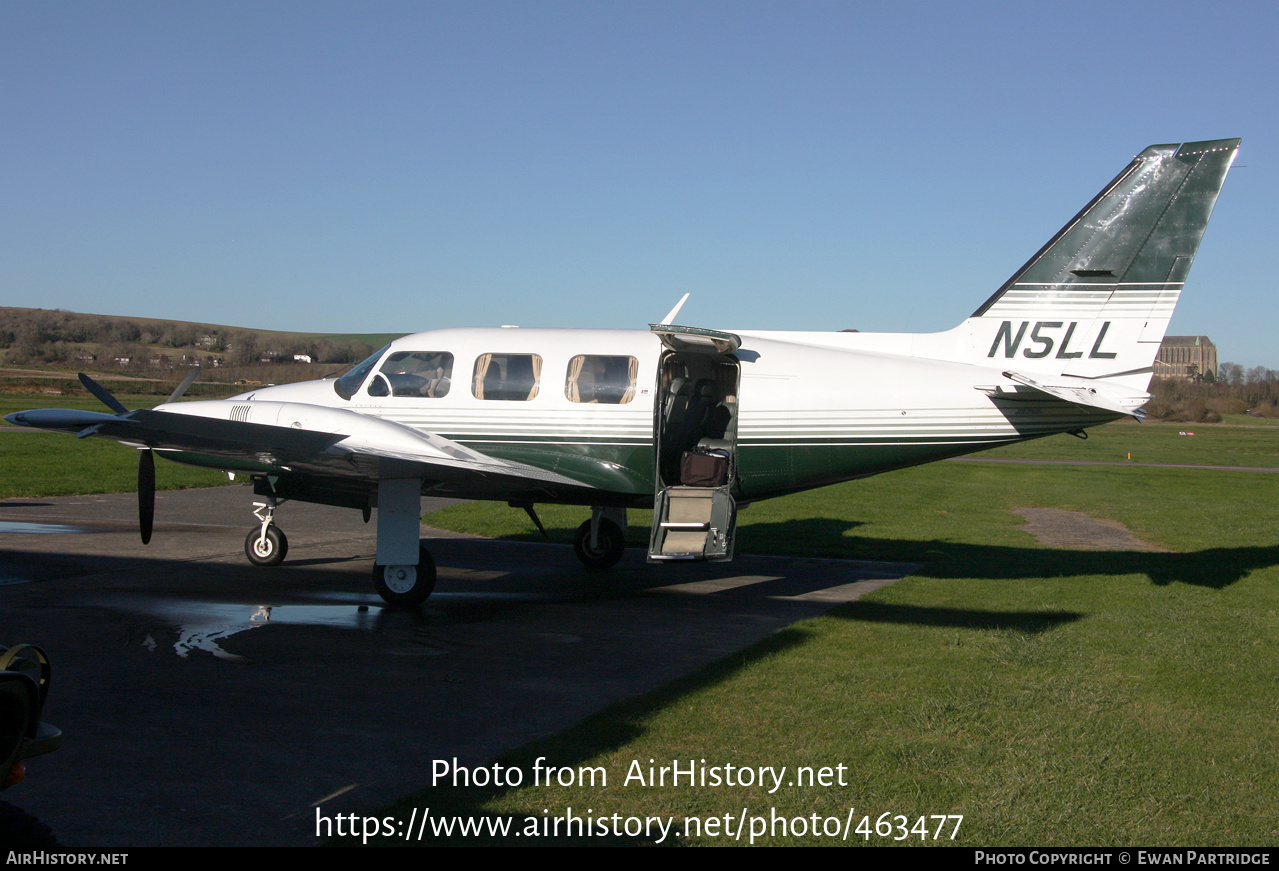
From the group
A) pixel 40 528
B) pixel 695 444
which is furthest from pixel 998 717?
pixel 40 528

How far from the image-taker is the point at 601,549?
45.8 ft

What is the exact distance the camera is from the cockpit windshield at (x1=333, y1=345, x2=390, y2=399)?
485 inches

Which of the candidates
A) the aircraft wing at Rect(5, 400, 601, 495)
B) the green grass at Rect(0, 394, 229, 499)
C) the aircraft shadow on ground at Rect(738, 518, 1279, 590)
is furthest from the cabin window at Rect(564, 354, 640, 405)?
the green grass at Rect(0, 394, 229, 499)

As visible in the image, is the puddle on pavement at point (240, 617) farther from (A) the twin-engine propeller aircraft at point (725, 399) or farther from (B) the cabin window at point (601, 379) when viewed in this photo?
(B) the cabin window at point (601, 379)

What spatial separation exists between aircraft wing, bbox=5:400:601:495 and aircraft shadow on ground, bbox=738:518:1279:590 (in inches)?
264

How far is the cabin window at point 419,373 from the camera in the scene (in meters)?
12.1

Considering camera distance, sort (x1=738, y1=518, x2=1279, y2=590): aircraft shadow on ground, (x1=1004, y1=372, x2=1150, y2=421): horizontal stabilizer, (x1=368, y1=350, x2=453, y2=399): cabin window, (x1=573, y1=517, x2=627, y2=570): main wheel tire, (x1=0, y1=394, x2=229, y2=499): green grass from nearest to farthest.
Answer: (x1=1004, y1=372, x2=1150, y2=421): horizontal stabilizer
(x1=368, y1=350, x2=453, y2=399): cabin window
(x1=738, y1=518, x2=1279, y2=590): aircraft shadow on ground
(x1=573, y1=517, x2=627, y2=570): main wheel tire
(x1=0, y1=394, x2=229, y2=499): green grass

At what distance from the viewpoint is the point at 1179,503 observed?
2556 cm

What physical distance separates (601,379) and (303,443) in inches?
149

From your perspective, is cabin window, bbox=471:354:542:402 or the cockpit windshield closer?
cabin window, bbox=471:354:542:402

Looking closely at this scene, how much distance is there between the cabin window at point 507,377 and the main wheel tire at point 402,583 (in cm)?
238

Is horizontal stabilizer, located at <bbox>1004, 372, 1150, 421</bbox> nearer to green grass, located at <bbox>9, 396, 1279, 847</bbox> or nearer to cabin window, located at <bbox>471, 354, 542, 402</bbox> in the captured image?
green grass, located at <bbox>9, 396, 1279, 847</bbox>

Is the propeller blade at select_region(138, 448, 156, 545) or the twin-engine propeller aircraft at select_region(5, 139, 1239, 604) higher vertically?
the twin-engine propeller aircraft at select_region(5, 139, 1239, 604)

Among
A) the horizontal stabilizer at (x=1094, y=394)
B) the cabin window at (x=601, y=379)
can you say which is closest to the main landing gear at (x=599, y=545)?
the cabin window at (x=601, y=379)
